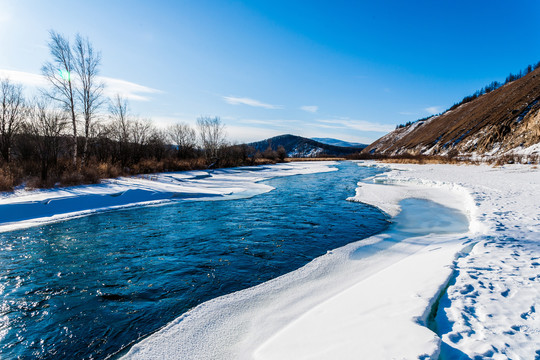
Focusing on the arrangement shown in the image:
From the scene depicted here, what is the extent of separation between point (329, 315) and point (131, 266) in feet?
12.3

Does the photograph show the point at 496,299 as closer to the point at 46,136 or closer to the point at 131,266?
the point at 131,266

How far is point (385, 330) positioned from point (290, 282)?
1.90 metres

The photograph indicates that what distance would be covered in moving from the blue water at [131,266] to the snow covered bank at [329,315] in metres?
0.40

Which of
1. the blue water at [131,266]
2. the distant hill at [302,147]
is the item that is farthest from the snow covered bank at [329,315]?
the distant hill at [302,147]

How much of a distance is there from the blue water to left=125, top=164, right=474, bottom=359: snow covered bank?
0.40m

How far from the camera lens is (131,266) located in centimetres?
469

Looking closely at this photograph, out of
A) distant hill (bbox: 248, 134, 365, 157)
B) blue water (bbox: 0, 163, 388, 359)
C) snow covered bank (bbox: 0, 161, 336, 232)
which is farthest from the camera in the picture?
distant hill (bbox: 248, 134, 365, 157)

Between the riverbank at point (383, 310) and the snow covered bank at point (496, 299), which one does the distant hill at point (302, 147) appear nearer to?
the snow covered bank at point (496, 299)

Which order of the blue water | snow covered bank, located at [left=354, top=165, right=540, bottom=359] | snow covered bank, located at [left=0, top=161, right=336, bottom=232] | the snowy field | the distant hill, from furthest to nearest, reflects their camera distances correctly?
the distant hill < snow covered bank, located at [left=0, top=161, right=336, bottom=232] < the blue water < the snowy field < snow covered bank, located at [left=354, top=165, right=540, bottom=359]

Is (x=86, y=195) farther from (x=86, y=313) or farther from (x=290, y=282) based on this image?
(x=290, y=282)

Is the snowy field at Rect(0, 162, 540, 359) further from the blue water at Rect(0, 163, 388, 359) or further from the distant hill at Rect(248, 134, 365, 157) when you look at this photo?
the distant hill at Rect(248, 134, 365, 157)

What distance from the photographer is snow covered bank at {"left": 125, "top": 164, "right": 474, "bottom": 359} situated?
2.26 metres

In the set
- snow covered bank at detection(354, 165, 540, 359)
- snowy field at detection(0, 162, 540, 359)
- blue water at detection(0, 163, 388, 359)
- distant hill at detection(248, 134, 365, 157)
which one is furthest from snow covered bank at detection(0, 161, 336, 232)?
distant hill at detection(248, 134, 365, 157)

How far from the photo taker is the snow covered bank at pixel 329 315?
7.40 feet
